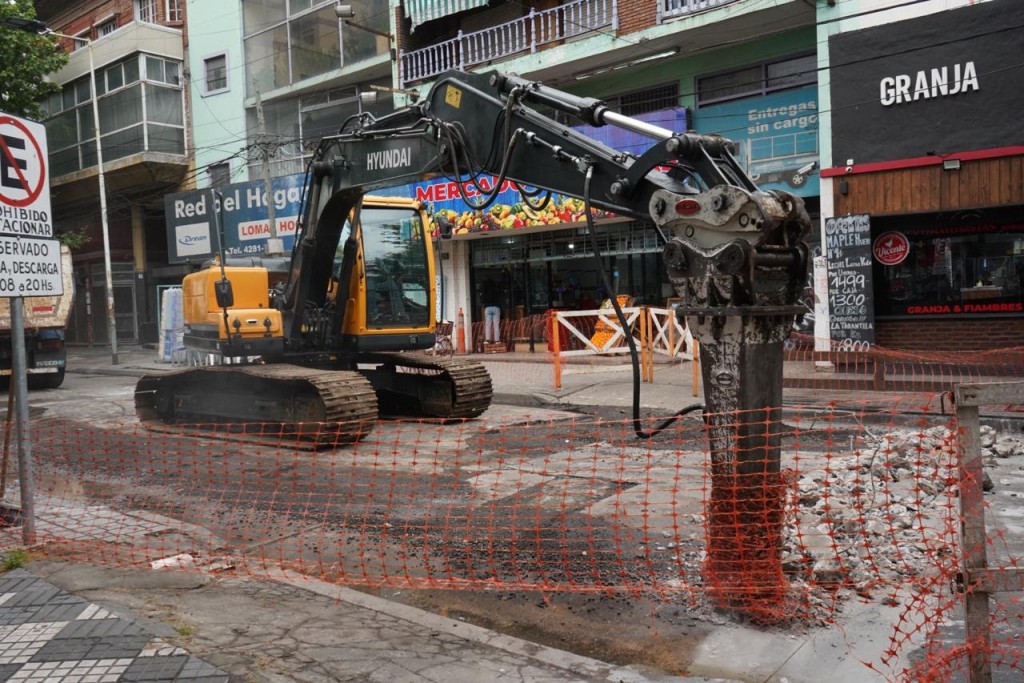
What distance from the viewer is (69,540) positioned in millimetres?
5953

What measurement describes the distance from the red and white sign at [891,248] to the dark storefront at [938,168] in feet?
0.06

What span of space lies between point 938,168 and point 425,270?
8809mm

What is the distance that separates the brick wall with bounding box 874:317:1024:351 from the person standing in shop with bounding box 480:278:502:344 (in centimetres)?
999

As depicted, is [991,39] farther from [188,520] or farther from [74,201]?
[74,201]

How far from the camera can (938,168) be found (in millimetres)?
13562

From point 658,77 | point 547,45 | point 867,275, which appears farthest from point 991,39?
point 547,45

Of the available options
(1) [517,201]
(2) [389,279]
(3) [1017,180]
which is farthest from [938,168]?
(1) [517,201]

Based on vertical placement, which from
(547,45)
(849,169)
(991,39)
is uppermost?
(547,45)

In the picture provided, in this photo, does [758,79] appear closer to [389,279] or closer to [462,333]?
[389,279]

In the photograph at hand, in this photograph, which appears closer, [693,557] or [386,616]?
[386,616]

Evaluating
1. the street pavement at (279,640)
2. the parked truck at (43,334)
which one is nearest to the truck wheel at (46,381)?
the parked truck at (43,334)

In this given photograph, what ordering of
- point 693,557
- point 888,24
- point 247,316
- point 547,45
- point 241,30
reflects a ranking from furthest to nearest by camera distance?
point 241,30, point 547,45, point 888,24, point 247,316, point 693,557

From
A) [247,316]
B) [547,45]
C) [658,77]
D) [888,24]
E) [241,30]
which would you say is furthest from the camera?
[241,30]

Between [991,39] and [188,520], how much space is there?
1348cm
